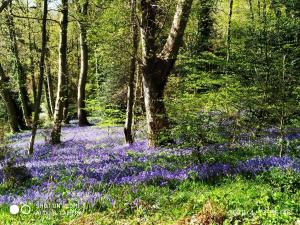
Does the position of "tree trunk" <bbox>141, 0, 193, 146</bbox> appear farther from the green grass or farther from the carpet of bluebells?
the green grass

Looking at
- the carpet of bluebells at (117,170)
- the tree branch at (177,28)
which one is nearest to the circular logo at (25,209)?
the carpet of bluebells at (117,170)

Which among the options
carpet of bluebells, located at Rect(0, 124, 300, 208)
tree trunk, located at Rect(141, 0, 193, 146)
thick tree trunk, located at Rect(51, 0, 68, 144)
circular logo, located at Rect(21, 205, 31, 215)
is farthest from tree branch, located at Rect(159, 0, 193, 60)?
circular logo, located at Rect(21, 205, 31, 215)

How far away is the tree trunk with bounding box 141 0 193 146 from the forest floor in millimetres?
1668

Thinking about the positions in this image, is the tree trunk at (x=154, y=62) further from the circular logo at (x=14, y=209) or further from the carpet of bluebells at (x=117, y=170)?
the circular logo at (x=14, y=209)

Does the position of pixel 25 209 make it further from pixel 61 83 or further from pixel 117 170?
pixel 61 83

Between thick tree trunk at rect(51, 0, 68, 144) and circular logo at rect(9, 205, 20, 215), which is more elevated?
thick tree trunk at rect(51, 0, 68, 144)

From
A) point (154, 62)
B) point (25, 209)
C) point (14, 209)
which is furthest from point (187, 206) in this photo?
point (154, 62)

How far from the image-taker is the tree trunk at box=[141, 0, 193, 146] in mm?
12602

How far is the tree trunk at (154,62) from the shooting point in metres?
12.6

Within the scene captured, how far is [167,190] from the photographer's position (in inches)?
311

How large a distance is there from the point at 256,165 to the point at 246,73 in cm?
708

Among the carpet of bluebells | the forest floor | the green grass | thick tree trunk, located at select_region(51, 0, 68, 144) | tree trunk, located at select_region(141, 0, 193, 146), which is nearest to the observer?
the green grass

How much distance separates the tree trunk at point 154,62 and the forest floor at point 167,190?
5.47ft

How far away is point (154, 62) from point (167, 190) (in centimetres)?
575
